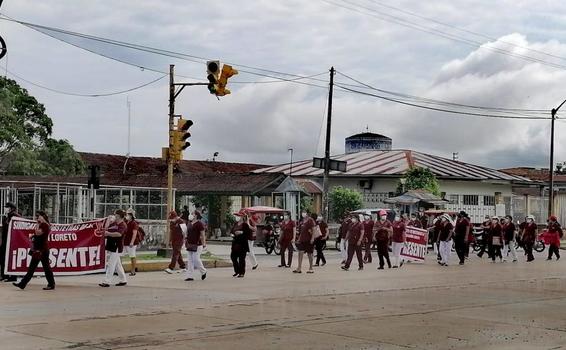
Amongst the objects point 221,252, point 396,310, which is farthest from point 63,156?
point 396,310

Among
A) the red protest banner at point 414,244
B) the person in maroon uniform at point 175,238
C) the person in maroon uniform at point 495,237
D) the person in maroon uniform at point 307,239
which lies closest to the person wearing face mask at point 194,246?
the person in maroon uniform at point 175,238

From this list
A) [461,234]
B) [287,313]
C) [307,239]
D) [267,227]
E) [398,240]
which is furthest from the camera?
[267,227]

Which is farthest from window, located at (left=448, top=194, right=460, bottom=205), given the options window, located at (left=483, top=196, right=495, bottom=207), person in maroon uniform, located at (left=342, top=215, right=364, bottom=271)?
person in maroon uniform, located at (left=342, top=215, right=364, bottom=271)

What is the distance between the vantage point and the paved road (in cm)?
1098

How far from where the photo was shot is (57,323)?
40.0 feet

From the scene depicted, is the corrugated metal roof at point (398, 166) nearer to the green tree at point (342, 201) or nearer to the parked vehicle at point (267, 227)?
the green tree at point (342, 201)

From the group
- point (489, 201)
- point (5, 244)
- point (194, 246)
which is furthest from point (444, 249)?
point (489, 201)

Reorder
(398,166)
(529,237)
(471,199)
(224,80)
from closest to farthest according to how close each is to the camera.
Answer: (224,80) < (529,237) < (398,166) < (471,199)

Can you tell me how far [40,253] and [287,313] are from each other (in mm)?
5957

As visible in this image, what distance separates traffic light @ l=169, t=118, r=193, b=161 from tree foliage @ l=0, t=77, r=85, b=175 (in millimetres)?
23108

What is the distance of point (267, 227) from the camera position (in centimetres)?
3412

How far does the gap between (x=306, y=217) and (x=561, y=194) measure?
46.0 m

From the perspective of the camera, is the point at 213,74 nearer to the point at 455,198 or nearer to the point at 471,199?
the point at 455,198

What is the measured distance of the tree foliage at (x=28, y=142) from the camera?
1837 inches
